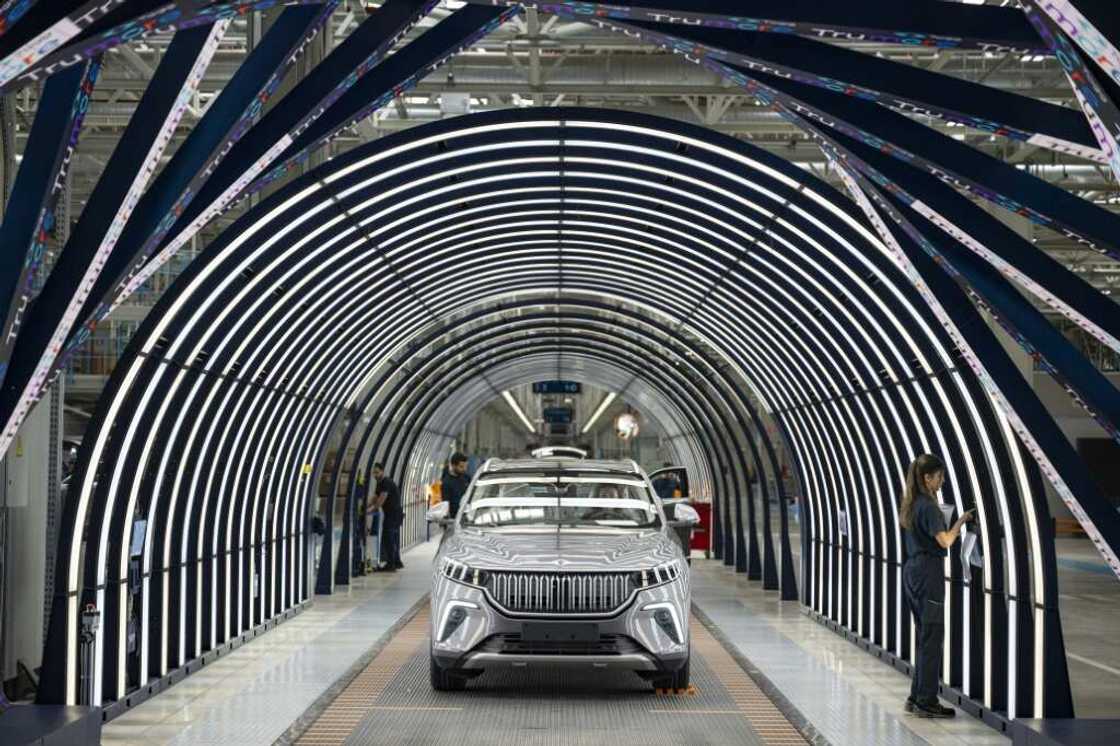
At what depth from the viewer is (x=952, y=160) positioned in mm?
6836

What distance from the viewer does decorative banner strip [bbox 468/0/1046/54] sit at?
5559 mm

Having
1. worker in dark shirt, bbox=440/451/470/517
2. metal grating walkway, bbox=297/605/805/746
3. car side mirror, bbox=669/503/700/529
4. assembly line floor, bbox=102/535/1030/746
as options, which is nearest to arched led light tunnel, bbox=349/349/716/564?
worker in dark shirt, bbox=440/451/470/517

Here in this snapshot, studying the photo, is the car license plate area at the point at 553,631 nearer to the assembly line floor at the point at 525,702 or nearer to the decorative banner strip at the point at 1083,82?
the assembly line floor at the point at 525,702

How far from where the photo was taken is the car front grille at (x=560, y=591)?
1109 centimetres

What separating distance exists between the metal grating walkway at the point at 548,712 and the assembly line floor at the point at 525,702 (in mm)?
15

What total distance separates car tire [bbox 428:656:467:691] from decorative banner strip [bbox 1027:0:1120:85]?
27.3 ft

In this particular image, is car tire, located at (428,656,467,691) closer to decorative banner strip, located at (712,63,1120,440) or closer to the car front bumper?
the car front bumper

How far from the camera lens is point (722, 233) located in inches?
532

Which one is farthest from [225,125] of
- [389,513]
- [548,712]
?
[389,513]

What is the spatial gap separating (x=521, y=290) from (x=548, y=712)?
1045cm

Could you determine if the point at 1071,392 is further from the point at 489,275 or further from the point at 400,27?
the point at 489,275

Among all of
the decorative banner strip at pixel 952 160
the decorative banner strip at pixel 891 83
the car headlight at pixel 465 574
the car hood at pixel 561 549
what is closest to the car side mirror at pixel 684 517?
the car hood at pixel 561 549

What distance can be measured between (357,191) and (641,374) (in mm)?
19512

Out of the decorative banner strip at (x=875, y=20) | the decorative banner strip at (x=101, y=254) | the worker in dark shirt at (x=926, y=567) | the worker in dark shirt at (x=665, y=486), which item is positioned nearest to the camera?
the decorative banner strip at (x=875, y=20)
